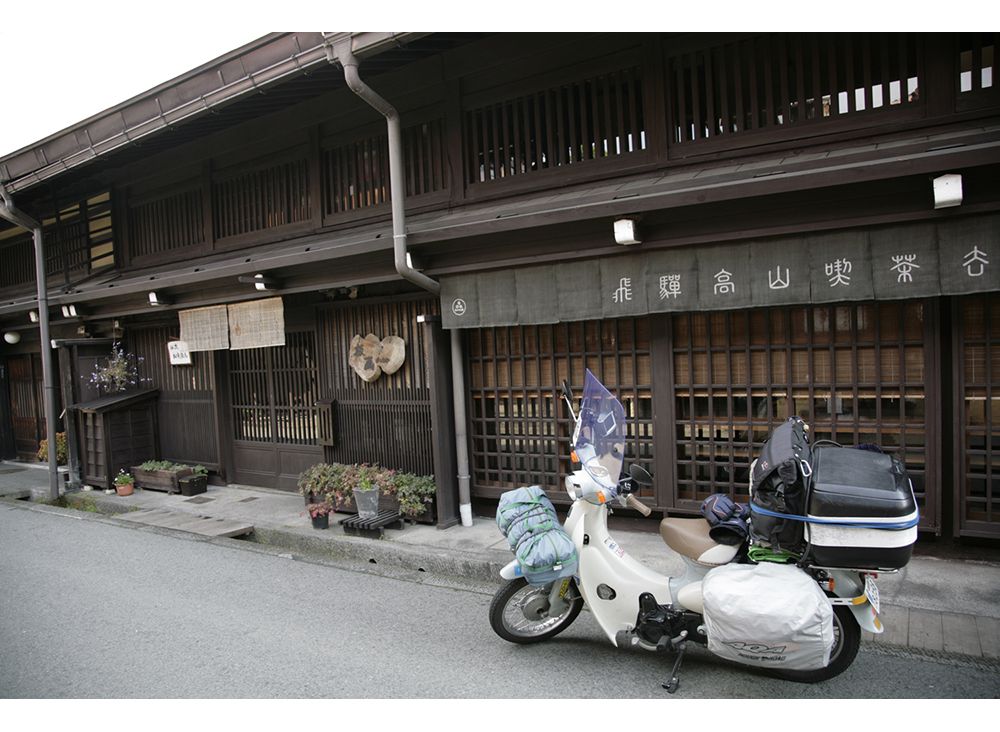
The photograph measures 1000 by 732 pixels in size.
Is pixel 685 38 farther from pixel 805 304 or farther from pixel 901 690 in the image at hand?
pixel 901 690

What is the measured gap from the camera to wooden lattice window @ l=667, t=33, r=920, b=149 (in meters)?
6.17

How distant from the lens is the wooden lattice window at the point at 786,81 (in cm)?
617

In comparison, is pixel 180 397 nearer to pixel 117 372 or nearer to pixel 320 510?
pixel 117 372

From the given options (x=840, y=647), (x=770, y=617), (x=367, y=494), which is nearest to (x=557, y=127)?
(x=367, y=494)

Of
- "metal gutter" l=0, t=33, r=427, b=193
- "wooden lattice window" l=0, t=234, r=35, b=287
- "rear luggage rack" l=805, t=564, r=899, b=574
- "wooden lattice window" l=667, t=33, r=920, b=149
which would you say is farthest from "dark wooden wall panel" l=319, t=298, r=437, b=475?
"wooden lattice window" l=0, t=234, r=35, b=287

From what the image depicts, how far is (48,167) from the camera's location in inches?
445

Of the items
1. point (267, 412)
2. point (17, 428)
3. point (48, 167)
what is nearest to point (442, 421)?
point (267, 412)

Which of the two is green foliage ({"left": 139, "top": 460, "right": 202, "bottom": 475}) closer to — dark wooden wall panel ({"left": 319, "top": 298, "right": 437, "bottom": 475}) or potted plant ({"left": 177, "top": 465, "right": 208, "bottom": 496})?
potted plant ({"left": 177, "top": 465, "right": 208, "bottom": 496})

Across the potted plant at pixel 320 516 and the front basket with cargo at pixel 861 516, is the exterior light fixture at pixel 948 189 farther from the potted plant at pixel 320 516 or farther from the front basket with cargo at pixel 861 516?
the potted plant at pixel 320 516

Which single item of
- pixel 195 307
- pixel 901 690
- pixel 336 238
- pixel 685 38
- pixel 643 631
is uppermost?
pixel 685 38

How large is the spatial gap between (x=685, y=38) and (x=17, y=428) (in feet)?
59.5

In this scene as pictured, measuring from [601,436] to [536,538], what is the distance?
35.0 inches

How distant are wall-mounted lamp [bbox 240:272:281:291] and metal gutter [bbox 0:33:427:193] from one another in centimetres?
236

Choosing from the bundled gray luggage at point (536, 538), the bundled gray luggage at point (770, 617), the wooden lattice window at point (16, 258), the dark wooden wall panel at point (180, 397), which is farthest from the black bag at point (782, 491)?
the wooden lattice window at point (16, 258)
